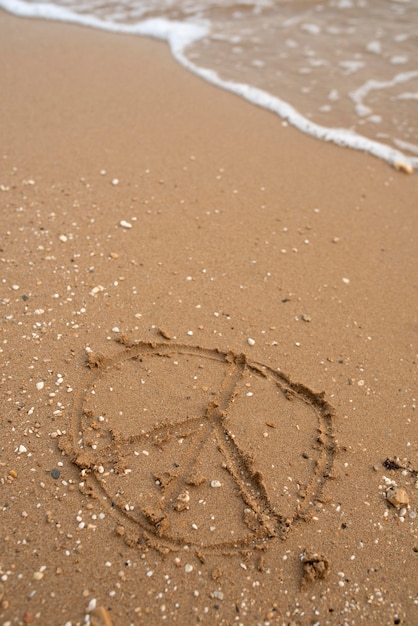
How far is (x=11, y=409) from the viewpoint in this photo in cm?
281

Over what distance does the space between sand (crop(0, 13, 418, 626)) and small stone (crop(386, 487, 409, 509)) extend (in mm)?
14

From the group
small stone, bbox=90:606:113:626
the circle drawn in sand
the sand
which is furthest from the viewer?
the circle drawn in sand

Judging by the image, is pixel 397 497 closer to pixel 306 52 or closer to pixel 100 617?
pixel 100 617

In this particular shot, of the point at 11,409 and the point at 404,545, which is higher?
the point at 11,409

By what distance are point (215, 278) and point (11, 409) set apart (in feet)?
4.74

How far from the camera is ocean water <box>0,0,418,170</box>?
5035 millimetres

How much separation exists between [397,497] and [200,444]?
945 mm

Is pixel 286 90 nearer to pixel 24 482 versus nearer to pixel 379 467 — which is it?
pixel 379 467

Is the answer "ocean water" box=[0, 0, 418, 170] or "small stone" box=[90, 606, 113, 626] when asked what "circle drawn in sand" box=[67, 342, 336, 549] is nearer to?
"small stone" box=[90, 606, 113, 626]

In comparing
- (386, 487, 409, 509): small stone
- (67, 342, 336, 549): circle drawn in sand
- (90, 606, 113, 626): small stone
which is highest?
(67, 342, 336, 549): circle drawn in sand

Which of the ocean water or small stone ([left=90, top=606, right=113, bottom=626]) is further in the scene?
the ocean water

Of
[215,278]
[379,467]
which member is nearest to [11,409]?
[215,278]

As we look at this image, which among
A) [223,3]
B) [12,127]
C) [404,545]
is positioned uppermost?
[223,3]

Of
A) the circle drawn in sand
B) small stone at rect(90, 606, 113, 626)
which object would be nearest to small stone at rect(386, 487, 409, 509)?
the circle drawn in sand
